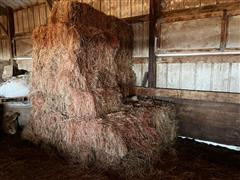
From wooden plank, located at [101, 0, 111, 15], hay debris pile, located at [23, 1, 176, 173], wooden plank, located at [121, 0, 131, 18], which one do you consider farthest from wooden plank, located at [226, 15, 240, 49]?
wooden plank, located at [101, 0, 111, 15]

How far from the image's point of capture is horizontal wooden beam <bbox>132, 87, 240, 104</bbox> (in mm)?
3240

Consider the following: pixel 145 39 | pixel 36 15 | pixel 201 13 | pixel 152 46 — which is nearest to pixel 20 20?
pixel 36 15

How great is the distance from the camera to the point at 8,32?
702 centimetres

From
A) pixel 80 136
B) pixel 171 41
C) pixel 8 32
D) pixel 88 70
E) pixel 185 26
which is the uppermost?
pixel 8 32

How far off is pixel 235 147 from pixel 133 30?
2868mm

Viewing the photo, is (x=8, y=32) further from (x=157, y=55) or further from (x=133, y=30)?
(x=157, y=55)

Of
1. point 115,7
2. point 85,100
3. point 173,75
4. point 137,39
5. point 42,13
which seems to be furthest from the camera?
point 42,13

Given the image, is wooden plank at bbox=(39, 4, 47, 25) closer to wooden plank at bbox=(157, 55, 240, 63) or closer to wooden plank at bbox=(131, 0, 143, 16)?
wooden plank at bbox=(131, 0, 143, 16)

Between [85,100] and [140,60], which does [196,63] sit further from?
[85,100]

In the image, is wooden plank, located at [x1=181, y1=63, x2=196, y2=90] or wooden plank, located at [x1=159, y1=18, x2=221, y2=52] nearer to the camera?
wooden plank, located at [x1=159, y1=18, x2=221, y2=52]

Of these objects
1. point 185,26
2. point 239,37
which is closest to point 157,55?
point 185,26

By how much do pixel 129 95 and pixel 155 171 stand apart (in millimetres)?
1662

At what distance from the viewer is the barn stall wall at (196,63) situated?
3.29 m

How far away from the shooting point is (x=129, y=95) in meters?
3.97
